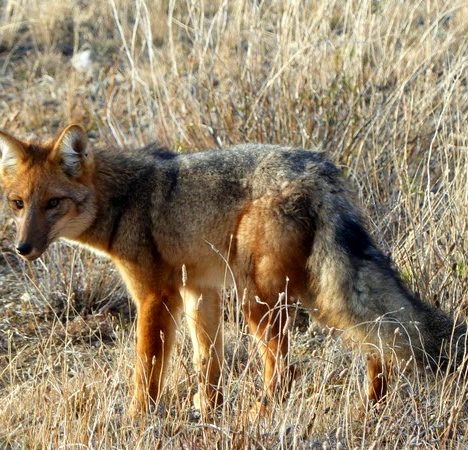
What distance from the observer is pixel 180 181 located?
6.03m

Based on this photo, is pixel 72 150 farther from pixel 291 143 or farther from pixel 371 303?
pixel 291 143

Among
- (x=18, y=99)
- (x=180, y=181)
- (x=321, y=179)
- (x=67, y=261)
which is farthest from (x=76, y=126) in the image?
(x=18, y=99)

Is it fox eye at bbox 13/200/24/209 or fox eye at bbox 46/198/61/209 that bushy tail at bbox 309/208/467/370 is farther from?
fox eye at bbox 13/200/24/209

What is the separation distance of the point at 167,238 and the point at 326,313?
3.46 feet

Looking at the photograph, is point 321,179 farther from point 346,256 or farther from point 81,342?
point 81,342

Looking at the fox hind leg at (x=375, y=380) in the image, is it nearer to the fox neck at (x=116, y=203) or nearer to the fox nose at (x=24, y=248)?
the fox neck at (x=116, y=203)

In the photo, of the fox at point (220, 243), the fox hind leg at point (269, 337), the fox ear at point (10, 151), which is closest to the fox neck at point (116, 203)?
the fox at point (220, 243)

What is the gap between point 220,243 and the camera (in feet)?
19.0

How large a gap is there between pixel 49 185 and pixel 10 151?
329 millimetres

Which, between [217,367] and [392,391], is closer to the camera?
[392,391]

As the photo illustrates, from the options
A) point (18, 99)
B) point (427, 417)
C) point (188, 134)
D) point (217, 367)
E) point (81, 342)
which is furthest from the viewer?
point (18, 99)

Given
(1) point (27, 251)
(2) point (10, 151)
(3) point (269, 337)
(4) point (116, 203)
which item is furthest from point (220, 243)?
(2) point (10, 151)

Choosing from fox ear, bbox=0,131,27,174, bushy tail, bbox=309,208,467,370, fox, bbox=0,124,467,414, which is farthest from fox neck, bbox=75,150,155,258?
bushy tail, bbox=309,208,467,370

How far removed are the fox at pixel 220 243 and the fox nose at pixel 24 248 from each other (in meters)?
0.01
